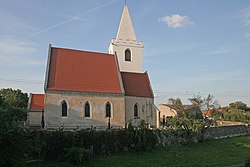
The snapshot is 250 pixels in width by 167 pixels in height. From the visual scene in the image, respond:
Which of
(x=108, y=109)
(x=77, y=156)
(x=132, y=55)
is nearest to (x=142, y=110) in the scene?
(x=108, y=109)

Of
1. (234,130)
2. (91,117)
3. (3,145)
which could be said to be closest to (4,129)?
(3,145)

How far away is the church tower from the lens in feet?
130

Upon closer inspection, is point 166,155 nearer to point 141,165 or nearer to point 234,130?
point 141,165

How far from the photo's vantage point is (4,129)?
10.9m

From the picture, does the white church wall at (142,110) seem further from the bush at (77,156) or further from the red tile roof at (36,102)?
the bush at (77,156)

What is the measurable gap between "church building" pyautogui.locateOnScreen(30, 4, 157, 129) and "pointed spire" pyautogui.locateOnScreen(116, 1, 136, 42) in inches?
135

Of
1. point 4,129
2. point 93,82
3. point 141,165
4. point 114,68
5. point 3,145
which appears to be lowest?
point 141,165

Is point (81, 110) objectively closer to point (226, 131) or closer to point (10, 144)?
point (226, 131)

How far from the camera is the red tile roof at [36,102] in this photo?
121 ft

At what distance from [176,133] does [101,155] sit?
27.5 ft

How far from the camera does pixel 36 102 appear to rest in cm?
3812

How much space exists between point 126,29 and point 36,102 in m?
18.1

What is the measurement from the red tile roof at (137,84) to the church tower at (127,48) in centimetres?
245

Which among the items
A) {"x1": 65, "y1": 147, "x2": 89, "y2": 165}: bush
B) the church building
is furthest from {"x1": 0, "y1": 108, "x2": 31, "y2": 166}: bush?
the church building
